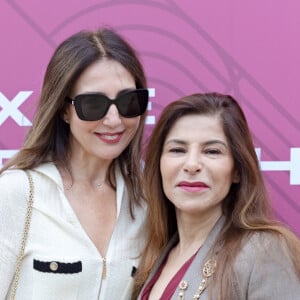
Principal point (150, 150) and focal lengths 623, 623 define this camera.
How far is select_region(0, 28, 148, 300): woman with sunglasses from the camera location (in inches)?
79.9

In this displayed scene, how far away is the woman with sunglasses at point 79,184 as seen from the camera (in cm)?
203

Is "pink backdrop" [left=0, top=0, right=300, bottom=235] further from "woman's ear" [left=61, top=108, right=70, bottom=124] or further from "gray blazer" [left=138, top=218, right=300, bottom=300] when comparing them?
"gray blazer" [left=138, top=218, right=300, bottom=300]

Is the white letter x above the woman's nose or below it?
above

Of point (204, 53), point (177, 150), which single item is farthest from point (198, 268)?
point (204, 53)

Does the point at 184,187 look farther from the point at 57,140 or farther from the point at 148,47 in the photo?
the point at 148,47

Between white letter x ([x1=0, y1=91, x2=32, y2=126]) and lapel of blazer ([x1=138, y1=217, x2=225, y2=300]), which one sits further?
white letter x ([x1=0, y1=91, x2=32, y2=126])

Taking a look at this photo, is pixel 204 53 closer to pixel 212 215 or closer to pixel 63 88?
pixel 63 88

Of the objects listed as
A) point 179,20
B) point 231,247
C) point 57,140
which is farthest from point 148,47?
point 231,247

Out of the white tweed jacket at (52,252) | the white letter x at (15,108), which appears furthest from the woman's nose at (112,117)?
the white letter x at (15,108)

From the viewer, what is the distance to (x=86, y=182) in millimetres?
2250

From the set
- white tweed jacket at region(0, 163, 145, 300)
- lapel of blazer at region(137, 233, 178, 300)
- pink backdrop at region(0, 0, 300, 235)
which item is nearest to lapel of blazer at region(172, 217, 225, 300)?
lapel of blazer at region(137, 233, 178, 300)

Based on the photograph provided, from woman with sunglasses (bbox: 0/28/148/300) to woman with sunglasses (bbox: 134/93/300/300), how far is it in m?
0.13

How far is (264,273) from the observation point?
1.69 meters

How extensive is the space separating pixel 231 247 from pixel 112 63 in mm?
778
